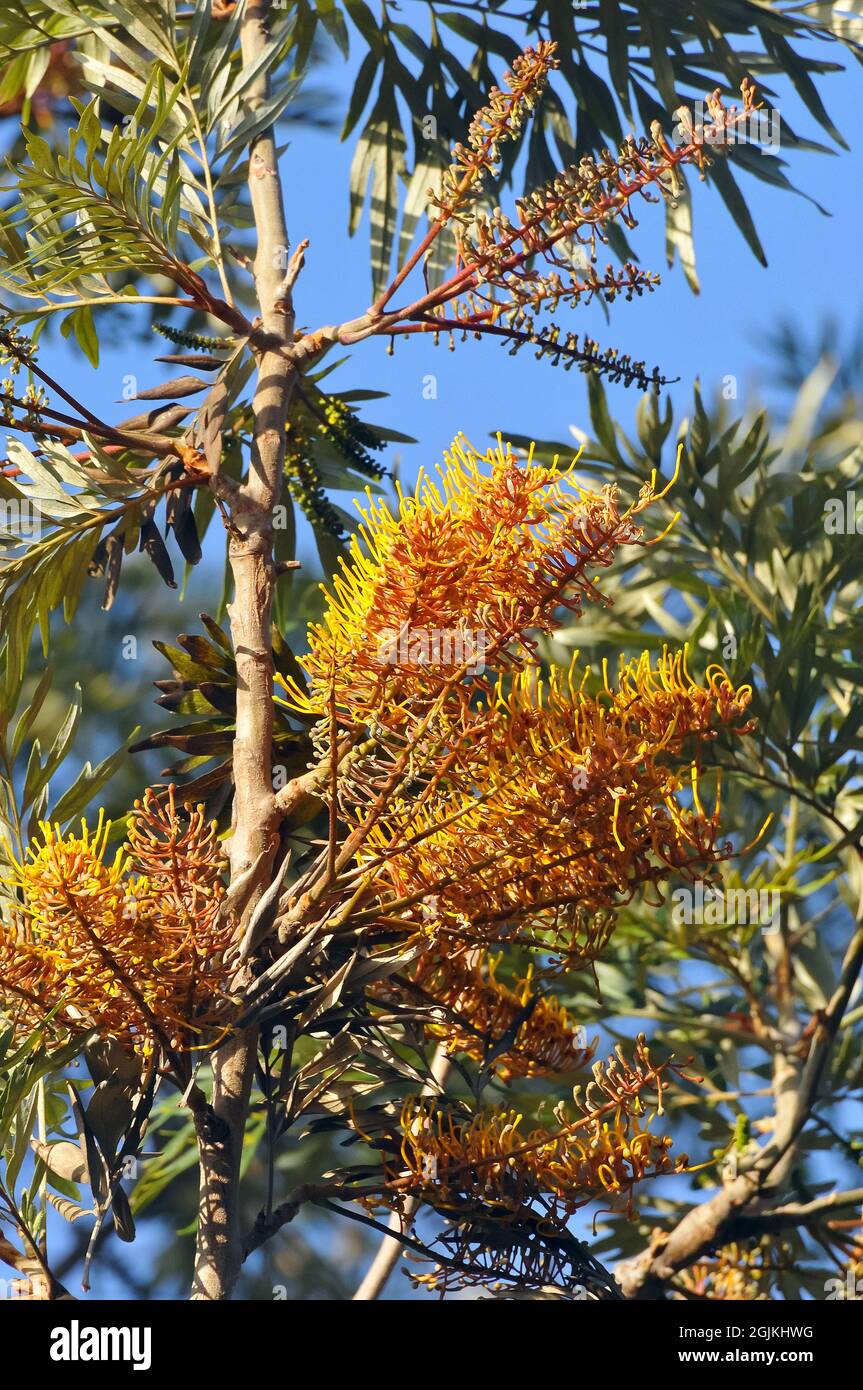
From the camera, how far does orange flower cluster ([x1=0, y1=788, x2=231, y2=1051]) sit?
783 mm

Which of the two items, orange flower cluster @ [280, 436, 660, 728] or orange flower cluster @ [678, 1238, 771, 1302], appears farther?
orange flower cluster @ [678, 1238, 771, 1302]

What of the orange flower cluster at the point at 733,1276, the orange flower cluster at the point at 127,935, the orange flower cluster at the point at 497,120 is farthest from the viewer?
the orange flower cluster at the point at 733,1276

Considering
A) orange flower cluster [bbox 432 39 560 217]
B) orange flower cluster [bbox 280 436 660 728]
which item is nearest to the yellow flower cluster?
orange flower cluster [bbox 280 436 660 728]

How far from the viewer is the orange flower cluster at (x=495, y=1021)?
969mm

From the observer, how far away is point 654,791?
33.5 inches

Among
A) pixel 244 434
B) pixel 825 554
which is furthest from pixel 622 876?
pixel 825 554

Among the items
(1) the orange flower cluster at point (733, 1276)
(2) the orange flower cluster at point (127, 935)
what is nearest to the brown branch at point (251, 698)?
(2) the orange flower cluster at point (127, 935)

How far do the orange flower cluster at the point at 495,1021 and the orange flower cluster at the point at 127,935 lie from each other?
0.58 feet

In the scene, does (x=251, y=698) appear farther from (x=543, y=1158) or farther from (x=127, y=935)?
(x=543, y=1158)

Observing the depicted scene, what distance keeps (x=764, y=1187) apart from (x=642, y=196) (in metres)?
0.94

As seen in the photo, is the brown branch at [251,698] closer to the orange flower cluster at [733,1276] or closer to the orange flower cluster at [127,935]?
the orange flower cluster at [127,935]

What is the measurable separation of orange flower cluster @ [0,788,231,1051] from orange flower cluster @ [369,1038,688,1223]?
0.52 ft

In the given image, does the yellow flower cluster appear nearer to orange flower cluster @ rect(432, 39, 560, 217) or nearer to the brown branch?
the brown branch
